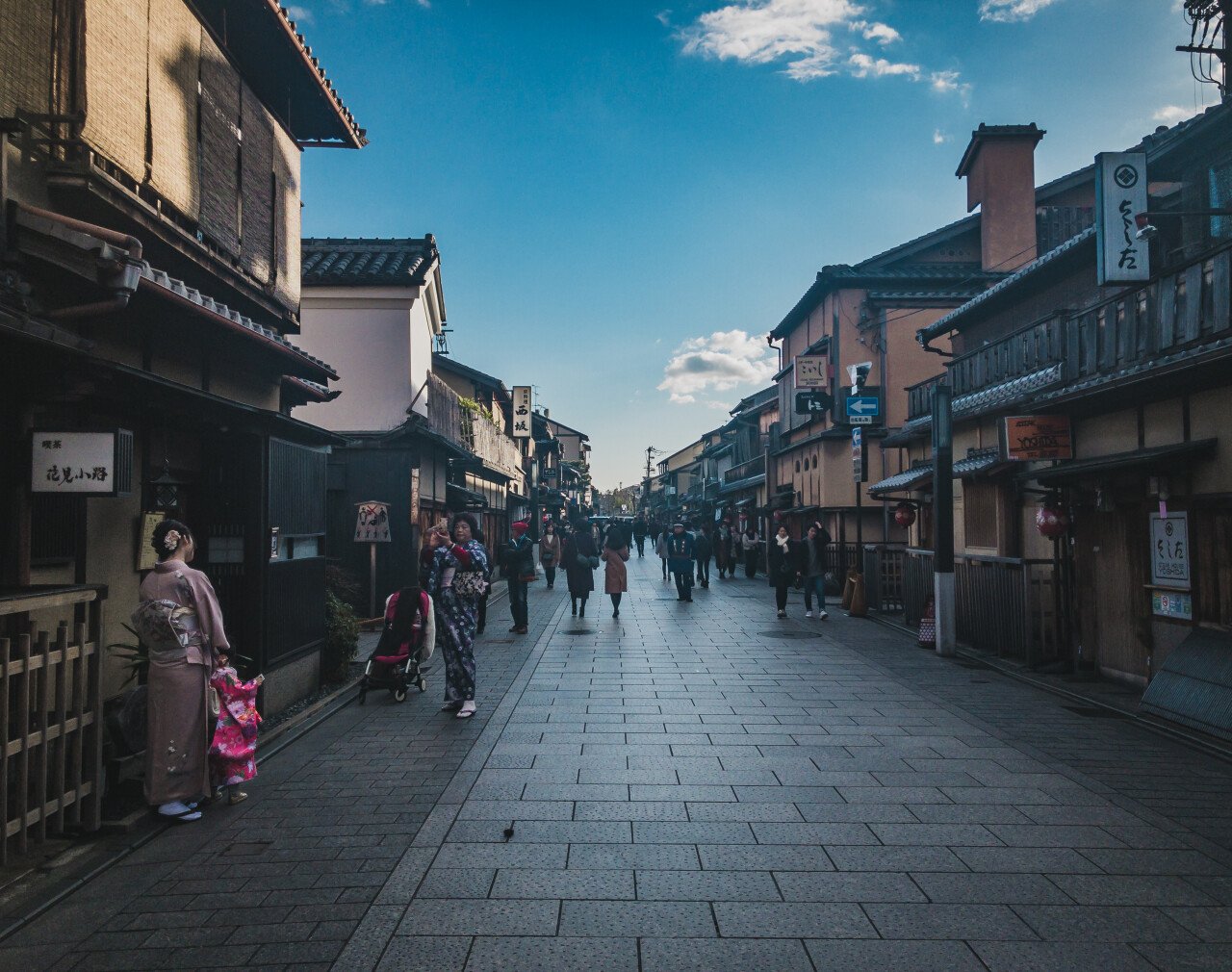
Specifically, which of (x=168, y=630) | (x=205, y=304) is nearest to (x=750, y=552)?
(x=205, y=304)

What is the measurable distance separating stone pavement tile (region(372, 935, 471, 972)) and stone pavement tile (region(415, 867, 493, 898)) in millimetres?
452

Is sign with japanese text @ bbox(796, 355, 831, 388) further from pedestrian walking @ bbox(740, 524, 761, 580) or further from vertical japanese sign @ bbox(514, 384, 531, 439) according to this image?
vertical japanese sign @ bbox(514, 384, 531, 439)

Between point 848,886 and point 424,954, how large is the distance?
2326mm

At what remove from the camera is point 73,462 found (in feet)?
18.1

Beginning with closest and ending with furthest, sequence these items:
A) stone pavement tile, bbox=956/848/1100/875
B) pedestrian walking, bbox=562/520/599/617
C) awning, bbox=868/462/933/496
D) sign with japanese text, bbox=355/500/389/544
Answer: stone pavement tile, bbox=956/848/1100/875, sign with japanese text, bbox=355/500/389/544, awning, bbox=868/462/933/496, pedestrian walking, bbox=562/520/599/617

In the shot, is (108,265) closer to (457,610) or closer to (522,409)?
(457,610)

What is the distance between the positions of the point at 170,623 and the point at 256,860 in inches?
67.7

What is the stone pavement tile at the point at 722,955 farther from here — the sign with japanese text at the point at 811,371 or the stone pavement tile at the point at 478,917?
the sign with japanese text at the point at 811,371

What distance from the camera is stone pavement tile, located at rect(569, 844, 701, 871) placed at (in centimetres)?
476

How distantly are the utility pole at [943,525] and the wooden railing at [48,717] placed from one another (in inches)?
445

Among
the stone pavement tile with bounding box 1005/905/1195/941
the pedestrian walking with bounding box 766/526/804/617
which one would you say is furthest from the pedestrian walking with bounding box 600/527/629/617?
the stone pavement tile with bounding box 1005/905/1195/941

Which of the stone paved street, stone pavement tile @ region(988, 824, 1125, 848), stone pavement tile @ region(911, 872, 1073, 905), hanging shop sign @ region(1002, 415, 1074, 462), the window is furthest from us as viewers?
the window

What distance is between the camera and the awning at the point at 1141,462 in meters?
8.62

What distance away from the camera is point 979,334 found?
17047 mm
